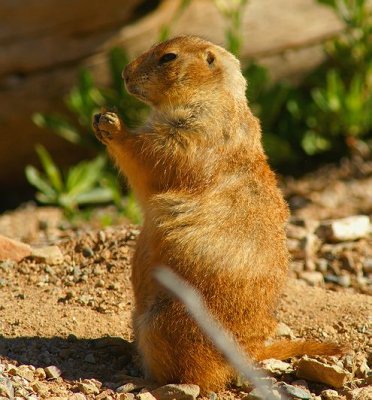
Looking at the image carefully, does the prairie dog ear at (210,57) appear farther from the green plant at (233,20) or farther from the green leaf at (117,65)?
the green leaf at (117,65)

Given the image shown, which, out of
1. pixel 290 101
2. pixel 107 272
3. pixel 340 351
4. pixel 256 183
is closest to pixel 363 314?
pixel 340 351

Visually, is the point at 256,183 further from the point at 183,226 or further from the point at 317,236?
the point at 317,236

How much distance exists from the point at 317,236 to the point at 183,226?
3.10 meters

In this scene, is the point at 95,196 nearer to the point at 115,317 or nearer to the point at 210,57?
the point at 115,317

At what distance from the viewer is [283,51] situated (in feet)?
33.6

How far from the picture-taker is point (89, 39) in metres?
9.84

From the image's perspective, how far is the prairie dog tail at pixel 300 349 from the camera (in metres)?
5.14

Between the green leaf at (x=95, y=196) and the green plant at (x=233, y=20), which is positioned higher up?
the green plant at (x=233, y=20)

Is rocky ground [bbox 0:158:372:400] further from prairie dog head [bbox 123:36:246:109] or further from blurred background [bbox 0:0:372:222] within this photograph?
blurred background [bbox 0:0:372:222]

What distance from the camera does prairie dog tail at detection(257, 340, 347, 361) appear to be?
16.9 feet

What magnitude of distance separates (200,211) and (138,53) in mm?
5139

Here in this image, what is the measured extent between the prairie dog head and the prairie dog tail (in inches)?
63.4

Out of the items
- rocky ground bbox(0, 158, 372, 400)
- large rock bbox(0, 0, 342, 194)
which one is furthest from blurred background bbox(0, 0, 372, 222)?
rocky ground bbox(0, 158, 372, 400)

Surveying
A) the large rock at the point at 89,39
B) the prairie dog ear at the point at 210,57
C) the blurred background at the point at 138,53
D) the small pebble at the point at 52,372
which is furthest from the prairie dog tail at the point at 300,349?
the large rock at the point at 89,39
